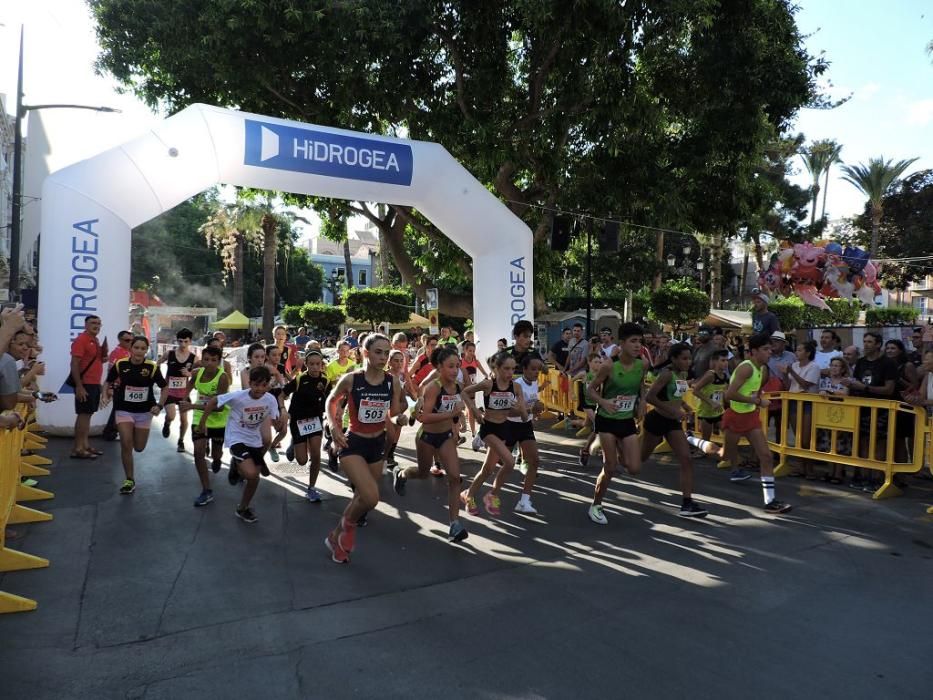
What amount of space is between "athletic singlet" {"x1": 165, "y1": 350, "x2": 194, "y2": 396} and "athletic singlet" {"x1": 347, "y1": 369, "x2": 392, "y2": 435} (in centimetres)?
473

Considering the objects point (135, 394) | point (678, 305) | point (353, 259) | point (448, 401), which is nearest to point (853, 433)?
point (448, 401)

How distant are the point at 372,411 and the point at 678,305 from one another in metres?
27.8

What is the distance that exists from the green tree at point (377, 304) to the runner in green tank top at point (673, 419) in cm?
2978

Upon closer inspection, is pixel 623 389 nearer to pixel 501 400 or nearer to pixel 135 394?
pixel 501 400

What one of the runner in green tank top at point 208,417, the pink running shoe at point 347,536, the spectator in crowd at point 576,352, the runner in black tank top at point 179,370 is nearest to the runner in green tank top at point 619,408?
the pink running shoe at point 347,536

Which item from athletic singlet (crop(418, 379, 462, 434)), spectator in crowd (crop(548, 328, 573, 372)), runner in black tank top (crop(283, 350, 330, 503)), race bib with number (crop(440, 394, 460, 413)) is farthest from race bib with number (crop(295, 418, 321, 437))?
spectator in crowd (crop(548, 328, 573, 372))

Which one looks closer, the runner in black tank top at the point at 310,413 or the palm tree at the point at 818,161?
the runner in black tank top at the point at 310,413

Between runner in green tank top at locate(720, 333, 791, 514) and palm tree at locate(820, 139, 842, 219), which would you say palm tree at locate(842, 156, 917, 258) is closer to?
palm tree at locate(820, 139, 842, 219)

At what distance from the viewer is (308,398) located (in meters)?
7.28

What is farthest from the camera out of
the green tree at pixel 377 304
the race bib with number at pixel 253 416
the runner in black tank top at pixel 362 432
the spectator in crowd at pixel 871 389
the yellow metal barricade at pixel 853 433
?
the green tree at pixel 377 304

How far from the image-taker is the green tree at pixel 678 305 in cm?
3114

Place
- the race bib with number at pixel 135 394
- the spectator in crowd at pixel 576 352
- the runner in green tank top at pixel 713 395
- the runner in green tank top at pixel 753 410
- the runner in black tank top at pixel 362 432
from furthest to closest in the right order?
the spectator in crowd at pixel 576 352
the runner in green tank top at pixel 713 395
the race bib with number at pixel 135 394
the runner in green tank top at pixel 753 410
the runner in black tank top at pixel 362 432

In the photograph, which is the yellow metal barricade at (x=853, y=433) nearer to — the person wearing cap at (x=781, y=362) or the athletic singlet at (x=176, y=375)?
the person wearing cap at (x=781, y=362)

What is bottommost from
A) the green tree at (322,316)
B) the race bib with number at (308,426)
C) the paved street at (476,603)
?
the paved street at (476,603)
